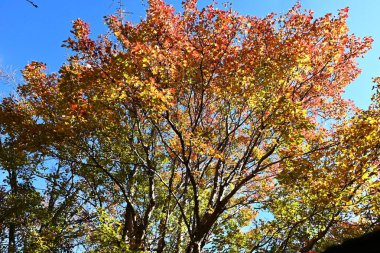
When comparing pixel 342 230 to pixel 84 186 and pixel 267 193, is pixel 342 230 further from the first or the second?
pixel 84 186

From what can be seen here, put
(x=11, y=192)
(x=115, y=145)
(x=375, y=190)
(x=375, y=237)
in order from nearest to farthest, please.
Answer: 1. (x=375, y=237)
2. (x=375, y=190)
3. (x=115, y=145)
4. (x=11, y=192)

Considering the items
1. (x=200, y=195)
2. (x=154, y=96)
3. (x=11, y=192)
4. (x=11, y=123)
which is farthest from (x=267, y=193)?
(x=11, y=192)

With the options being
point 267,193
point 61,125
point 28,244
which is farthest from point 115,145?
point 267,193

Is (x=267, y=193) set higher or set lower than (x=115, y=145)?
lower

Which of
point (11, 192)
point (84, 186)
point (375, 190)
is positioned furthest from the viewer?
point (84, 186)

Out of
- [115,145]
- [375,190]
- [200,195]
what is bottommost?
[375,190]

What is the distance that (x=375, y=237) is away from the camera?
5289mm

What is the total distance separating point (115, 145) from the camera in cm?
1198

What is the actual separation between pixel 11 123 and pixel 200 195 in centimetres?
864

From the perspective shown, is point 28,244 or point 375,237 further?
point 28,244

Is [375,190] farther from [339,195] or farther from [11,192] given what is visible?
[11,192]

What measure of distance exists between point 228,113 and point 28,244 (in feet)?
29.5

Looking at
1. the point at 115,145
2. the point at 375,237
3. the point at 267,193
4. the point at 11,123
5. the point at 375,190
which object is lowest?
the point at 375,237

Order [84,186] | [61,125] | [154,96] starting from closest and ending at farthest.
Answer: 1. [154,96]
2. [61,125]
3. [84,186]
